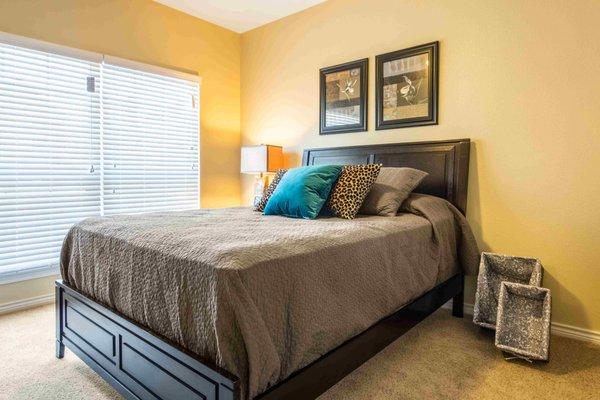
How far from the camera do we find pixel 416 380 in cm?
171

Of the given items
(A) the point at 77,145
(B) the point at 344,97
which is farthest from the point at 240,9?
(A) the point at 77,145

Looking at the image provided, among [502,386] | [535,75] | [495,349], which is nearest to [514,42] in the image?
[535,75]

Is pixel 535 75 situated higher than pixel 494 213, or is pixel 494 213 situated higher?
pixel 535 75

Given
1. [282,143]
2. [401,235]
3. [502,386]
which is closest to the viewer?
[502,386]

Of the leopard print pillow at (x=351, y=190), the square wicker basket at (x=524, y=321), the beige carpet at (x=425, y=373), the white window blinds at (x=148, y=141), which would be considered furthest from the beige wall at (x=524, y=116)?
the white window blinds at (x=148, y=141)

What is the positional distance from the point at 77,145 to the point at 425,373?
302cm

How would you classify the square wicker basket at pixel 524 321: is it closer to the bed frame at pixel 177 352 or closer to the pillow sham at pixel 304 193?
the bed frame at pixel 177 352

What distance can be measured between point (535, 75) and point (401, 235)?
146 cm

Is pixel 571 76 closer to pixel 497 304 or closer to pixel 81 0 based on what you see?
pixel 497 304

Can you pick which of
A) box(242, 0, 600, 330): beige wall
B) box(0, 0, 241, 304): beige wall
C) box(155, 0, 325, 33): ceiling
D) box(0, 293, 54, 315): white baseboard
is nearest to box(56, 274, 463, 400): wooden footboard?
box(242, 0, 600, 330): beige wall

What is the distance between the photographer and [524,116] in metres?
2.32

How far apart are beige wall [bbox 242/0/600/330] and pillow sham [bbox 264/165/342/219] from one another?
93 centimetres

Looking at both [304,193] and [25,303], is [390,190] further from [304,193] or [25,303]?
[25,303]

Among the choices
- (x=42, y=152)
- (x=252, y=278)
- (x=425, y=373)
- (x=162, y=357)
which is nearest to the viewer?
(x=252, y=278)
